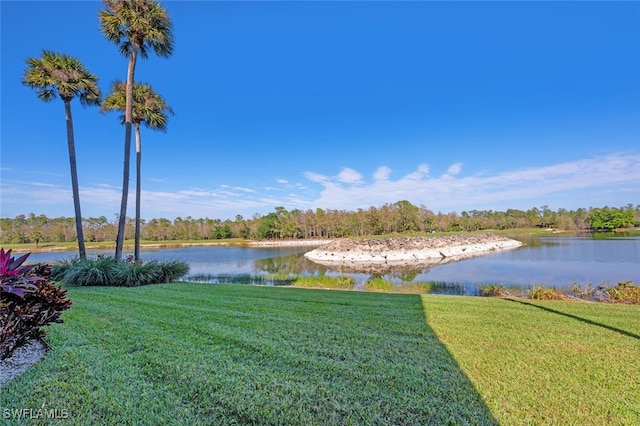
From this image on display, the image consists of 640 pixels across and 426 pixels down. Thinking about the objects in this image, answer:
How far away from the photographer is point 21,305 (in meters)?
2.36

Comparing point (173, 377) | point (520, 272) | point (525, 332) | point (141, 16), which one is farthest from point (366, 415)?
point (520, 272)

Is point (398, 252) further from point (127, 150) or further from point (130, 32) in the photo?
point (130, 32)

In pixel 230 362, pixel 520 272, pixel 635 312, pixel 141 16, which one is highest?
pixel 141 16

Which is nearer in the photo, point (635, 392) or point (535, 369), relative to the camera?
point (635, 392)

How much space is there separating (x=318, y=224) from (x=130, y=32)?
46231 mm

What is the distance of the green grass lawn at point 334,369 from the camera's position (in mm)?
1736

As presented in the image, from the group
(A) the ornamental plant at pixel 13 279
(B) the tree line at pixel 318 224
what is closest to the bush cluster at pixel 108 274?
(A) the ornamental plant at pixel 13 279

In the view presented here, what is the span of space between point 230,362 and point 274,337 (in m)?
0.65

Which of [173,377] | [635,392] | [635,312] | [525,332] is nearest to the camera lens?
[635,392]

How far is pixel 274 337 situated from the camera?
294 centimetres

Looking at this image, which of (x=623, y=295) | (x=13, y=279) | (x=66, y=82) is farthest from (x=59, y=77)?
(x=623, y=295)

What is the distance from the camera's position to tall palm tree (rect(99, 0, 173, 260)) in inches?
352

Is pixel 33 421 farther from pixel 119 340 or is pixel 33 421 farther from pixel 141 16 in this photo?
pixel 141 16

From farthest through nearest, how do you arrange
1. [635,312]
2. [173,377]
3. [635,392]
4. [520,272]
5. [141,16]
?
[520,272], [141,16], [635,312], [173,377], [635,392]
